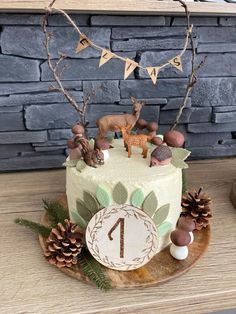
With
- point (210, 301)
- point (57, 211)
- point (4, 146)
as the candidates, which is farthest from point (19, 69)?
point (210, 301)

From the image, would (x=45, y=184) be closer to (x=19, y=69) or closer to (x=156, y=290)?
(x=19, y=69)

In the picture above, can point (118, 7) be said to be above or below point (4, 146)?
above

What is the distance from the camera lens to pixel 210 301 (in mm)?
582

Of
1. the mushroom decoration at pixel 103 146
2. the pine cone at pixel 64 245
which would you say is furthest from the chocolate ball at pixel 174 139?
the pine cone at pixel 64 245

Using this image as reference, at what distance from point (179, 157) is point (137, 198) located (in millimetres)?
118

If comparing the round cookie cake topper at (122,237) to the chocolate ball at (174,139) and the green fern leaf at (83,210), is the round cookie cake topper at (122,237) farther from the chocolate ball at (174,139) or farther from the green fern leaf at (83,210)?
the chocolate ball at (174,139)

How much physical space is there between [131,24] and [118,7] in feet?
0.32

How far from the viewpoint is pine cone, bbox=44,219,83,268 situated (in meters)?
0.61

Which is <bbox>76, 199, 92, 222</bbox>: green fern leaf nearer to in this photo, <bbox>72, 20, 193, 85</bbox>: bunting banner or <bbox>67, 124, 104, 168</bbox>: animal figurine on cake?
<bbox>67, 124, 104, 168</bbox>: animal figurine on cake

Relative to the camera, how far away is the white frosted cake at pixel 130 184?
1.89ft

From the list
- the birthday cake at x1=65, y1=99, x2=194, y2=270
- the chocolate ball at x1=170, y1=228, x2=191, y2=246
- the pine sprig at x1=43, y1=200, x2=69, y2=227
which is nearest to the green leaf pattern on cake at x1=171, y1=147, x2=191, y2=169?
the birthday cake at x1=65, y1=99, x2=194, y2=270

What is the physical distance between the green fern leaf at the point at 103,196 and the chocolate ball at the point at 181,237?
118mm

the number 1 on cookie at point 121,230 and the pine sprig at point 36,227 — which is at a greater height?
the number 1 on cookie at point 121,230

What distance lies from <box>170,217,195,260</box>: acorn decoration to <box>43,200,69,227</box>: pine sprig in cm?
20
